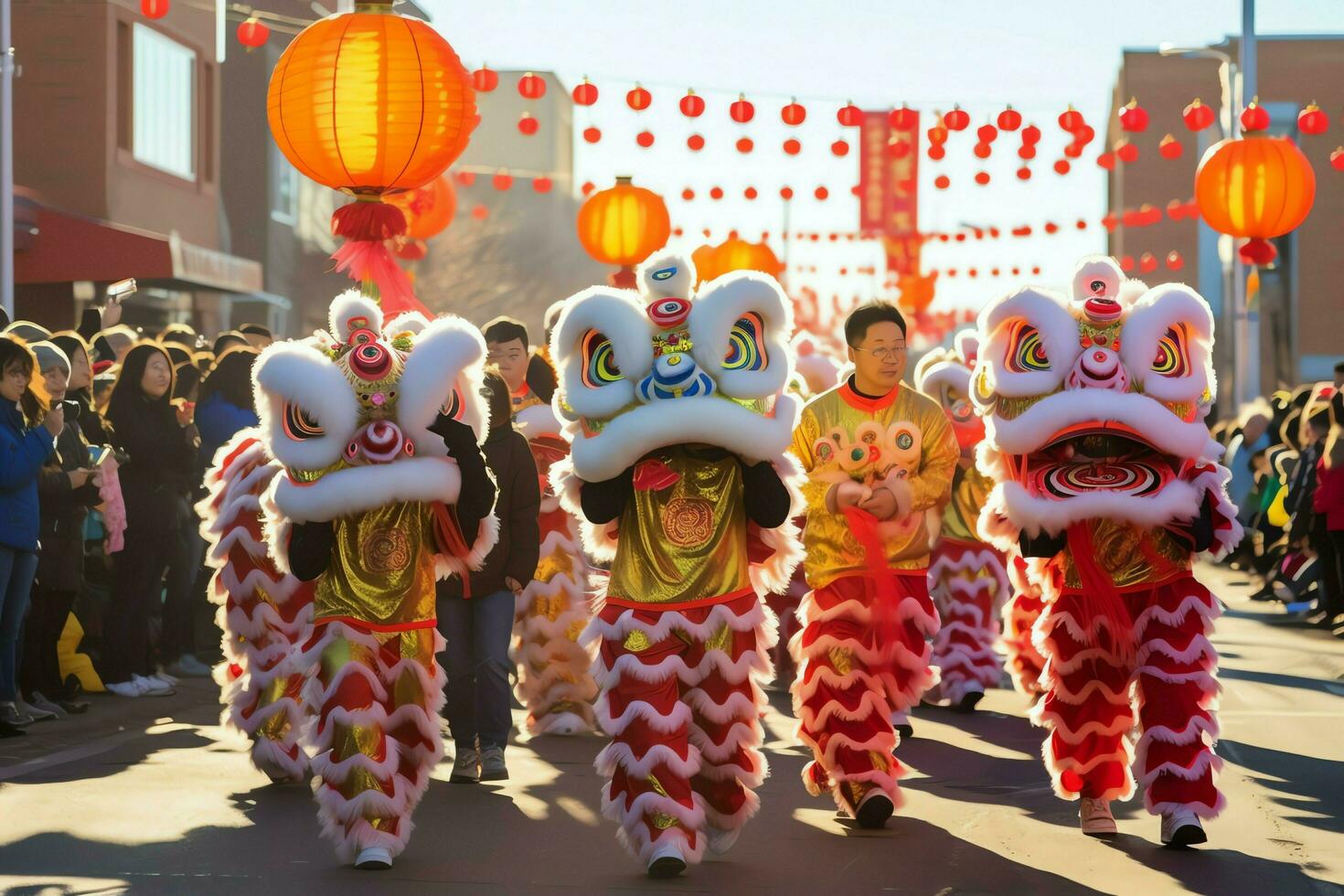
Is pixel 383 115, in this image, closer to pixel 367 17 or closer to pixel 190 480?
pixel 367 17

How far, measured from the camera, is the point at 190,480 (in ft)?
40.0

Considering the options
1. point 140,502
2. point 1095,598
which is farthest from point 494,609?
point 140,502

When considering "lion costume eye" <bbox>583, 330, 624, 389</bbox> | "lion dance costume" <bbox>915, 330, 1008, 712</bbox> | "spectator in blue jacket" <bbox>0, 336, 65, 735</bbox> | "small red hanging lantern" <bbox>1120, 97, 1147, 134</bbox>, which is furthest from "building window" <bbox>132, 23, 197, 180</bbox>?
"lion costume eye" <bbox>583, 330, 624, 389</bbox>

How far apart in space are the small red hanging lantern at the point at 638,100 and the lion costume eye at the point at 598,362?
11883mm

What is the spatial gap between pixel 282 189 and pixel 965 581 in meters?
28.4

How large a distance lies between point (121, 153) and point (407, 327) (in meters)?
18.7

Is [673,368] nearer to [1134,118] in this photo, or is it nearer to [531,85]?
[531,85]

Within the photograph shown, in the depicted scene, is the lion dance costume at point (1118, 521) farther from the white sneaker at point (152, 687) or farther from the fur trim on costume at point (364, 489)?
the white sneaker at point (152, 687)

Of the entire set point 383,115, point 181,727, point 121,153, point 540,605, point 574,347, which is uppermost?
point 121,153

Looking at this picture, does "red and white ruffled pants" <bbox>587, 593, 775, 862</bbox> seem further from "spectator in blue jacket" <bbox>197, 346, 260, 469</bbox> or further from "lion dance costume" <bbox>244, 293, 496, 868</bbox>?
"spectator in blue jacket" <bbox>197, 346, 260, 469</bbox>

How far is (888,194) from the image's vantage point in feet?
115

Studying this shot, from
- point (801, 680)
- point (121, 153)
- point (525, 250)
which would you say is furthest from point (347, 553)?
point (525, 250)

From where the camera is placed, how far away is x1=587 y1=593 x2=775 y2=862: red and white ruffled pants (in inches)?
262

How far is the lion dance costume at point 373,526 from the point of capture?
6926mm
